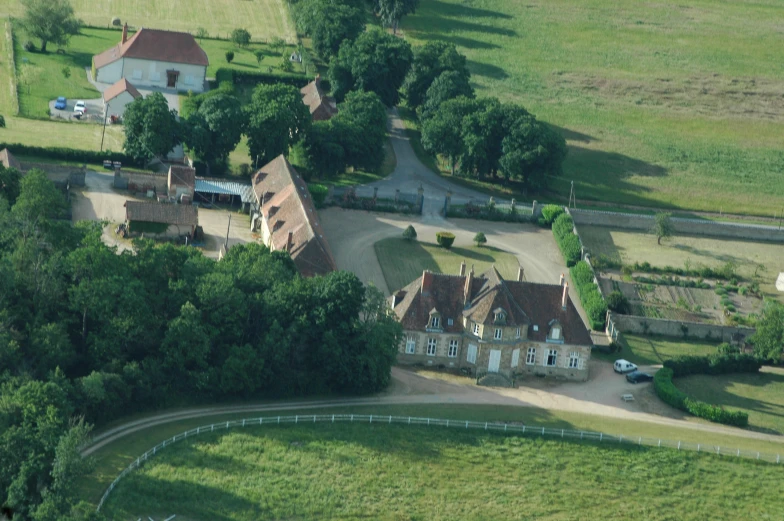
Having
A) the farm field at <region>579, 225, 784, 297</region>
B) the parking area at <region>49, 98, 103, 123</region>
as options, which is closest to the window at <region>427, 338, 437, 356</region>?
the farm field at <region>579, 225, 784, 297</region>

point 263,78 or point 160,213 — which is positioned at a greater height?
point 263,78

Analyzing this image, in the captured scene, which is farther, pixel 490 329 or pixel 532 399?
pixel 490 329

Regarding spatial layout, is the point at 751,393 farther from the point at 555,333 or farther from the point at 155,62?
the point at 155,62

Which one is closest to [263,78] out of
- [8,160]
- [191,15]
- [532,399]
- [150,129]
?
[191,15]

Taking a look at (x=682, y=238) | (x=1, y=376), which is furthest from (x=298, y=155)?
(x=1, y=376)

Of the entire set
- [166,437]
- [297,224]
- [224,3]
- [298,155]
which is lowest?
[166,437]

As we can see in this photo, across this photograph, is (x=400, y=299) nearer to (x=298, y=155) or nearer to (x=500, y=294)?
(x=500, y=294)

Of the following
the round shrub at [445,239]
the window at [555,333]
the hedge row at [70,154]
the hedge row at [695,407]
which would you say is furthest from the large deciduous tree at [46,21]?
the hedge row at [695,407]
